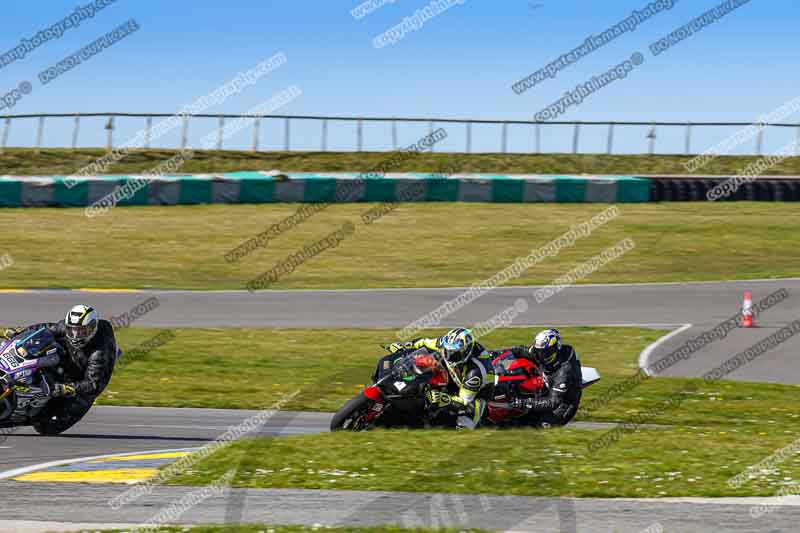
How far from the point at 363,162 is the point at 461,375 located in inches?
1237

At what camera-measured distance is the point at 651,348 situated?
22.5 m

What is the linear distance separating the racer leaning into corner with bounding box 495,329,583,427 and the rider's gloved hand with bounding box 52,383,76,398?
16.7ft

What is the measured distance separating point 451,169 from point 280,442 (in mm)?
32367

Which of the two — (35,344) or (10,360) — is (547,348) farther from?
(10,360)

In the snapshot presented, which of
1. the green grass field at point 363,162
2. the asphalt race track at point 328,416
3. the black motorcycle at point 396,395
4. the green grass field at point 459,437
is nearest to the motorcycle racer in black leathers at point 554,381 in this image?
the green grass field at point 459,437

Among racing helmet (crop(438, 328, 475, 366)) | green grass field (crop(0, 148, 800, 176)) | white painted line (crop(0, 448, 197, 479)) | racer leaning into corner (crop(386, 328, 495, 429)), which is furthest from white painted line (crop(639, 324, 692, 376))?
green grass field (crop(0, 148, 800, 176))

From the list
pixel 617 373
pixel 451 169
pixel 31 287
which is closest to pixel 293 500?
pixel 617 373

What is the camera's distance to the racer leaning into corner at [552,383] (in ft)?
47.6

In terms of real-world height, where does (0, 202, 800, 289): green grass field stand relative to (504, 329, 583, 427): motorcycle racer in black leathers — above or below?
above

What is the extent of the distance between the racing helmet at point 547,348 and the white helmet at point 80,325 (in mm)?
5303

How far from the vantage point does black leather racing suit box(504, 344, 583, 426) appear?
14617 mm

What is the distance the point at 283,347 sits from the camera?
2191 cm

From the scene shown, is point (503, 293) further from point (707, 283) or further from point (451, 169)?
point (451, 169)

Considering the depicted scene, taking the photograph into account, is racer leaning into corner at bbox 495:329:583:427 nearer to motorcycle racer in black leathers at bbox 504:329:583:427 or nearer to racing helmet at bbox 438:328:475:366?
motorcycle racer in black leathers at bbox 504:329:583:427
